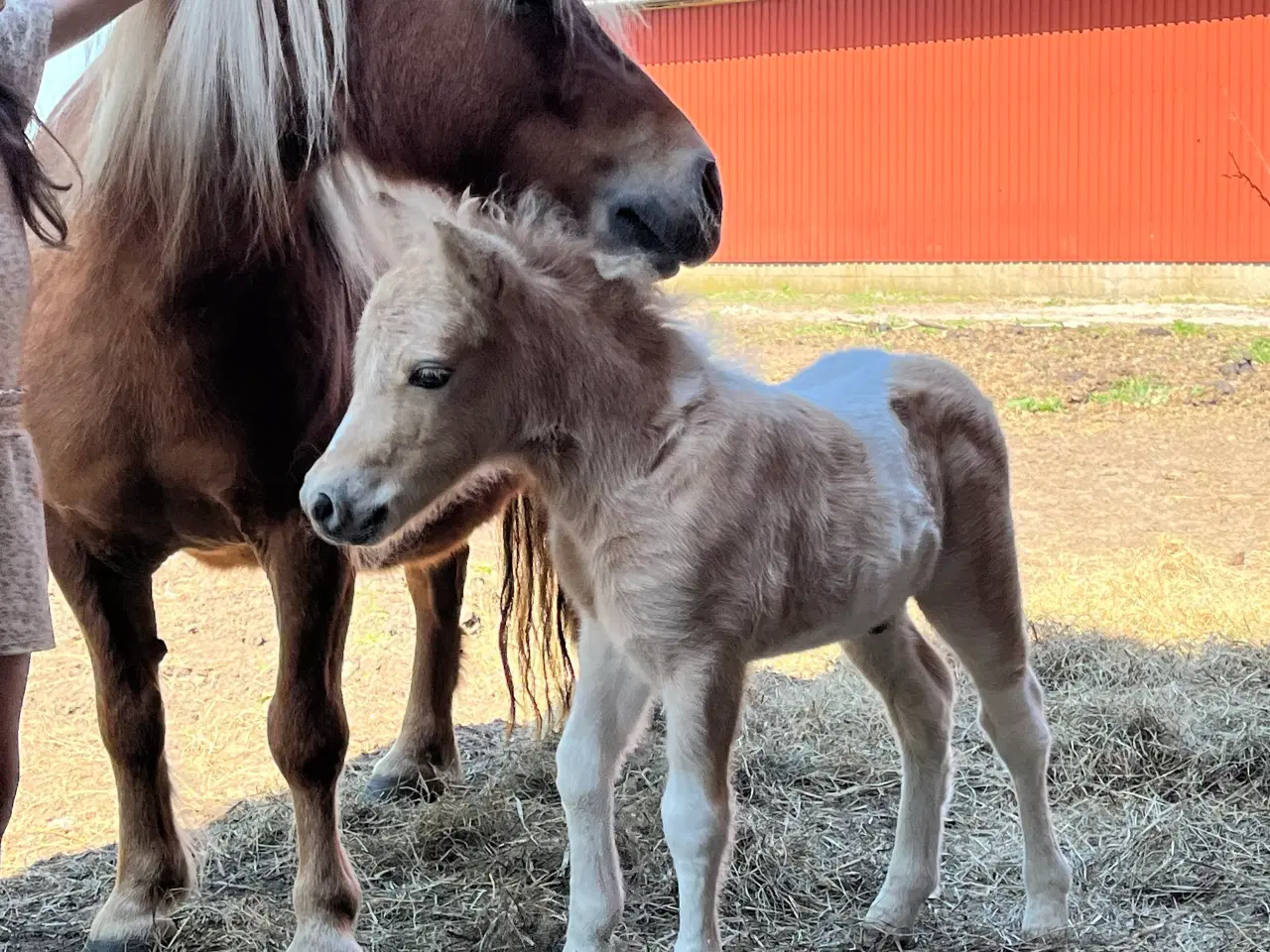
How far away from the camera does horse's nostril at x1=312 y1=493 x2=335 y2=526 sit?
1622 millimetres

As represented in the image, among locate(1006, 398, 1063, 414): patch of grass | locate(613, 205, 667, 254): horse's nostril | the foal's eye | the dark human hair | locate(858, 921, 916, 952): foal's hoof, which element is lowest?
locate(1006, 398, 1063, 414): patch of grass

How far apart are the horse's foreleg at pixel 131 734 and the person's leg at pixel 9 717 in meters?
0.93

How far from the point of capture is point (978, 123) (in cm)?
1238

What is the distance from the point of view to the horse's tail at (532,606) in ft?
10.8

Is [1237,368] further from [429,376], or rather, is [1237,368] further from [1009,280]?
[429,376]

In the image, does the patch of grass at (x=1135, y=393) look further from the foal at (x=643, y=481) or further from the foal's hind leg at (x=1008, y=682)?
the foal at (x=643, y=481)

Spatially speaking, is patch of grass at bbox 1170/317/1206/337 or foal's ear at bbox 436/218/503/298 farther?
patch of grass at bbox 1170/317/1206/337

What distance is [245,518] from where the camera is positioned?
240 centimetres

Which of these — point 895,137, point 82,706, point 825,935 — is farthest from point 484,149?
A: point 895,137

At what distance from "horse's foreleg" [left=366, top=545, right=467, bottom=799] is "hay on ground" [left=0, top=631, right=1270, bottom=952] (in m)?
0.10

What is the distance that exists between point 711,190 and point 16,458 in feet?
3.66

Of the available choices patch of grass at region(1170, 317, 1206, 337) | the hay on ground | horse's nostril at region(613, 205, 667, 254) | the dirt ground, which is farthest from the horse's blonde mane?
patch of grass at region(1170, 317, 1206, 337)

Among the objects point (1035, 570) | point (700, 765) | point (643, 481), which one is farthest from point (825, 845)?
point (1035, 570)

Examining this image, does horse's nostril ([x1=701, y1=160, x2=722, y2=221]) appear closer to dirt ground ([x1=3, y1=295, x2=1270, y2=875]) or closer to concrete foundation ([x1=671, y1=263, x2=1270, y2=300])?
dirt ground ([x1=3, y1=295, x2=1270, y2=875])
